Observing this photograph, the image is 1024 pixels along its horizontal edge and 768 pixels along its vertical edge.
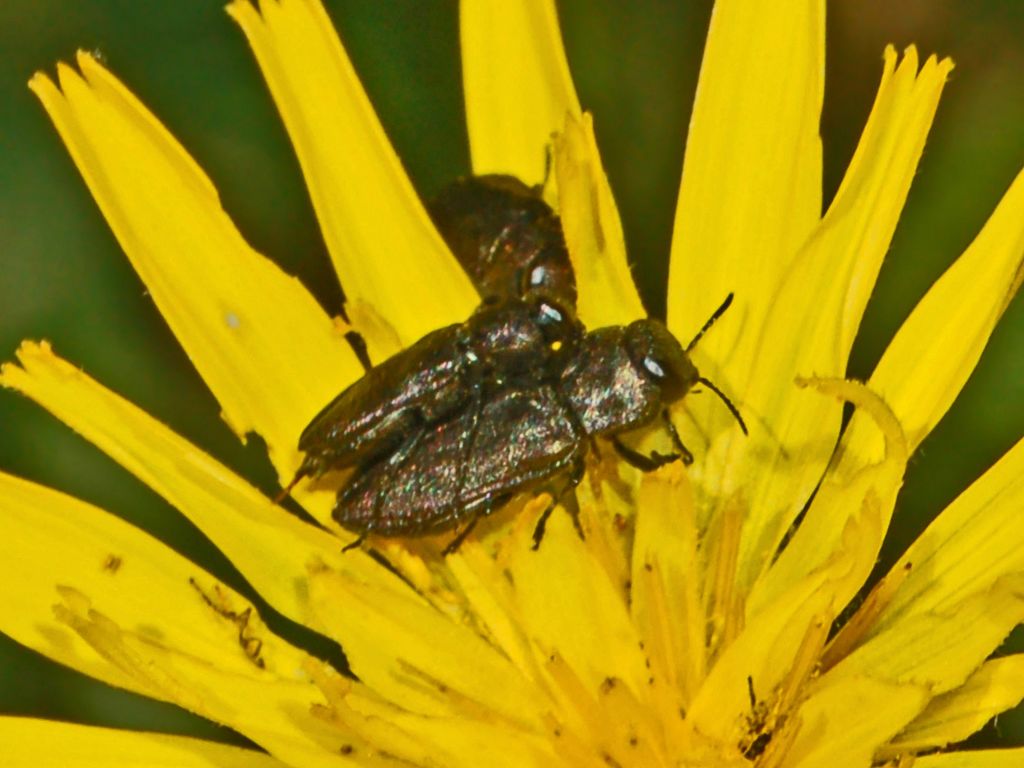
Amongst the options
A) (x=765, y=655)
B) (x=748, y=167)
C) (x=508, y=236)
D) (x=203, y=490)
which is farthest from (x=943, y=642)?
(x=203, y=490)

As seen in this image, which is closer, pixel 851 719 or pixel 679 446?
pixel 851 719

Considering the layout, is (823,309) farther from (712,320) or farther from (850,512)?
(850,512)

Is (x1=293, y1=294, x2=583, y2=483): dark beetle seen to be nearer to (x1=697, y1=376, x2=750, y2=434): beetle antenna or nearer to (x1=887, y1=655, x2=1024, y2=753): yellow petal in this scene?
(x1=697, y1=376, x2=750, y2=434): beetle antenna

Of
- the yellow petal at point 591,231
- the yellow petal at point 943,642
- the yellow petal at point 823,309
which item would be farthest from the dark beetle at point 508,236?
the yellow petal at point 943,642

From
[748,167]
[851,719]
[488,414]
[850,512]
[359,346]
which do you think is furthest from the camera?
[359,346]

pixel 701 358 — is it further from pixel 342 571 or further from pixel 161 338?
pixel 161 338

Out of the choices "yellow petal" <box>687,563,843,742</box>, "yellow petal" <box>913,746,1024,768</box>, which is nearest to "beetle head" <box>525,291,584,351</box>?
"yellow petal" <box>687,563,843,742</box>
